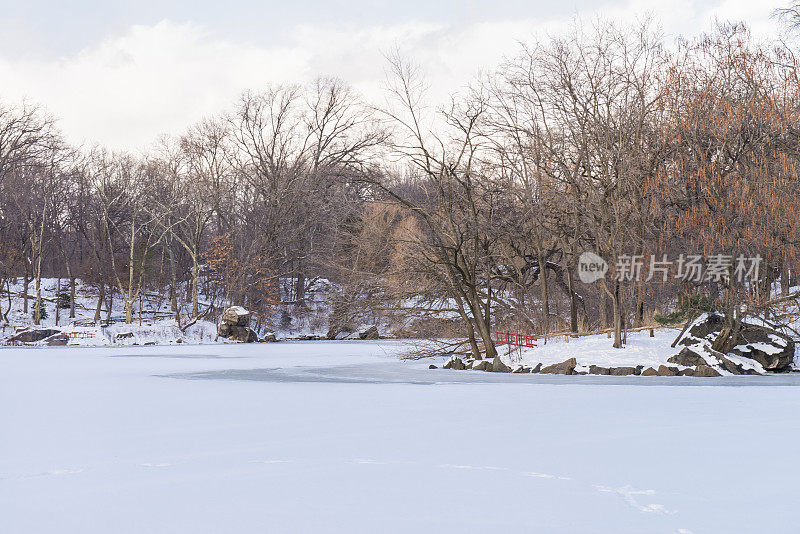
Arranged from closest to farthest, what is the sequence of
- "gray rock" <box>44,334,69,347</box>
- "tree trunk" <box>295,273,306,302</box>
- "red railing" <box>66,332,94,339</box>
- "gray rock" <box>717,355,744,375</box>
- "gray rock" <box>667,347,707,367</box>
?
"gray rock" <box>667,347,707,367</box> → "gray rock" <box>717,355,744,375</box> → "gray rock" <box>44,334,69,347</box> → "red railing" <box>66,332,94,339</box> → "tree trunk" <box>295,273,306,302</box>

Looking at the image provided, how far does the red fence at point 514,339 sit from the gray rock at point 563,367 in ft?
4.90

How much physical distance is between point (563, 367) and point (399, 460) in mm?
11367

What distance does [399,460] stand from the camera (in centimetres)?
638

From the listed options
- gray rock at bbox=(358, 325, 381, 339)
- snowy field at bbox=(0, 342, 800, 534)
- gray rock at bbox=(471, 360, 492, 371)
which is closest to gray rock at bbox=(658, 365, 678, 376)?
snowy field at bbox=(0, 342, 800, 534)

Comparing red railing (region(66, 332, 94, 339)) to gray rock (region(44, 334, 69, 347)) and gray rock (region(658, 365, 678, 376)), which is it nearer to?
gray rock (region(44, 334, 69, 347))

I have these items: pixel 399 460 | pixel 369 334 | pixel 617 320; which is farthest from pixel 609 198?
pixel 369 334

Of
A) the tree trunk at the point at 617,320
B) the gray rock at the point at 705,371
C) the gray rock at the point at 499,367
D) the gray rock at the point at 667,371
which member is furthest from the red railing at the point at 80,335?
the gray rock at the point at 705,371

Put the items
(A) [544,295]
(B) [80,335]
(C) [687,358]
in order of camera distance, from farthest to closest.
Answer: (B) [80,335], (A) [544,295], (C) [687,358]

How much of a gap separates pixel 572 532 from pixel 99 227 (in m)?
47.4

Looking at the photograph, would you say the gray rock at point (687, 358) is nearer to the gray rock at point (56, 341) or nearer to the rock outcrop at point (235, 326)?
the rock outcrop at point (235, 326)

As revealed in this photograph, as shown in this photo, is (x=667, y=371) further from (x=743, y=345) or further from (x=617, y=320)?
(x=743, y=345)

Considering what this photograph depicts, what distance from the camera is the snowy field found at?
4582 mm

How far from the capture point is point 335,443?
7.27 metres

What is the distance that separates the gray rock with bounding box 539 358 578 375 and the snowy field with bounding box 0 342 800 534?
398 cm
